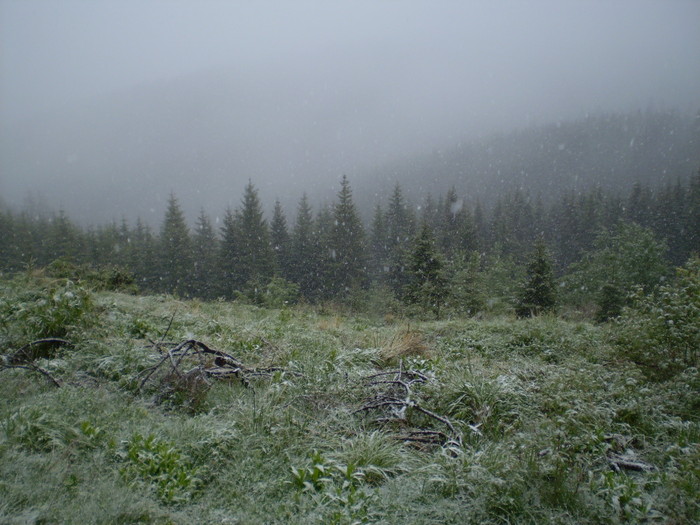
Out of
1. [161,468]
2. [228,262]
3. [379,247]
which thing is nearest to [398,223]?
[379,247]

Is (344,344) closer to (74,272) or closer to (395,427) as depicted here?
(395,427)

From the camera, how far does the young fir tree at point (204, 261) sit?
119 feet

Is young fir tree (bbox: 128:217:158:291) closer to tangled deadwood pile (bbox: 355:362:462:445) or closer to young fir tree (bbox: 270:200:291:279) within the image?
young fir tree (bbox: 270:200:291:279)

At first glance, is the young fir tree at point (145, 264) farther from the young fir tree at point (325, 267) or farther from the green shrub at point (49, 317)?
the green shrub at point (49, 317)

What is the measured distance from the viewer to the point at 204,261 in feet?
126

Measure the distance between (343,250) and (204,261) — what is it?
15594 millimetres

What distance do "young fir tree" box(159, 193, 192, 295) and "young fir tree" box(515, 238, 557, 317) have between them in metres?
30.5

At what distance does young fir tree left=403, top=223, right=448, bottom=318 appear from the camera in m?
20.6

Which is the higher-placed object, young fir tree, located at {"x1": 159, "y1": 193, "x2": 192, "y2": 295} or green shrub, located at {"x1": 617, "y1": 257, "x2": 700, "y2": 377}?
green shrub, located at {"x1": 617, "y1": 257, "x2": 700, "y2": 377}

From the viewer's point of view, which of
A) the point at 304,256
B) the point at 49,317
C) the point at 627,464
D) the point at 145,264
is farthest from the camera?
the point at 145,264

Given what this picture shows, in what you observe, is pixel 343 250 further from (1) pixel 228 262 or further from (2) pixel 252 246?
(1) pixel 228 262

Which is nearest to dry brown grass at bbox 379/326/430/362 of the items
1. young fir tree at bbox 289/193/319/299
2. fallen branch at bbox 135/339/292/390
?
fallen branch at bbox 135/339/292/390

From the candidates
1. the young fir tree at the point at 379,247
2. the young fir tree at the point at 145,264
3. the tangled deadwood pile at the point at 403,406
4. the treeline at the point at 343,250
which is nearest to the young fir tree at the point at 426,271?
the treeline at the point at 343,250

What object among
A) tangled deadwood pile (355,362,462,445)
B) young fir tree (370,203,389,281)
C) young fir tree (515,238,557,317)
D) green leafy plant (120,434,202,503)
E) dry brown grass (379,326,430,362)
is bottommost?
young fir tree (370,203,389,281)
